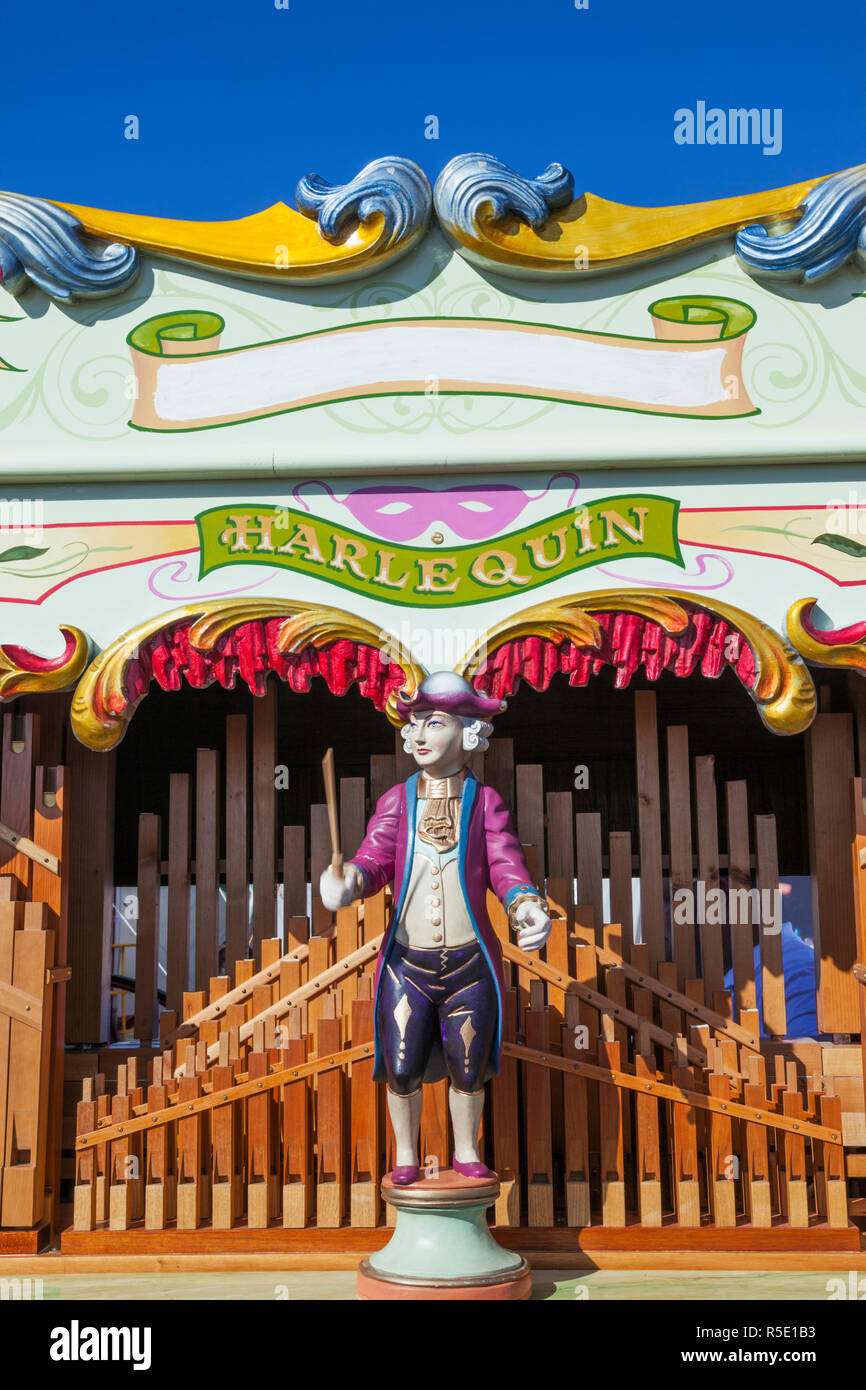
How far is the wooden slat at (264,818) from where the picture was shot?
5.98 metres

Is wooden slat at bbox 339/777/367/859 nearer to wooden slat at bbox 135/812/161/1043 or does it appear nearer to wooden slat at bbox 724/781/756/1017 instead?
wooden slat at bbox 135/812/161/1043

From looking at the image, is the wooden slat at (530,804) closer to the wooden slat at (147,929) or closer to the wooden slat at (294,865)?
the wooden slat at (294,865)

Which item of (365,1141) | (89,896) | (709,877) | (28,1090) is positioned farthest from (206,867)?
(709,877)

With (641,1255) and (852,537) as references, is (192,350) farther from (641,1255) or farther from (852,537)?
(641,1255)

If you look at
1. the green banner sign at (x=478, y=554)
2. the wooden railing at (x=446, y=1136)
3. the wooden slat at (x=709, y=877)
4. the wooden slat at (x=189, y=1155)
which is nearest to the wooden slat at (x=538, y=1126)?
the wooden railing at (x=446, y=1136)

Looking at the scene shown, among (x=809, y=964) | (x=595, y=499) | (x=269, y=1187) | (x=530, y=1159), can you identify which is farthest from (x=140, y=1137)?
(x=809, y=964)

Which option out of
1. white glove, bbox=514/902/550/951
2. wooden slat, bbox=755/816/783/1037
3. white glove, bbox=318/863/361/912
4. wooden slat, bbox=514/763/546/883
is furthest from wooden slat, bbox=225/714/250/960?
wooden slat, bbox=755/816/783/1037

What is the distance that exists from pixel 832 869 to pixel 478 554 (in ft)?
7.15

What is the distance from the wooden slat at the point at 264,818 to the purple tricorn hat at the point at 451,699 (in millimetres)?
1490

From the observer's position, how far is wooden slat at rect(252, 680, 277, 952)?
5.98 m

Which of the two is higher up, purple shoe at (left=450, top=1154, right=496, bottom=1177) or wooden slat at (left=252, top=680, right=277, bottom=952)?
wooden slat at (left=252, top=680, right=277, bottom=952)

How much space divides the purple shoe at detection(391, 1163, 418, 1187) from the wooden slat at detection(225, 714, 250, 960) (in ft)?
5.53

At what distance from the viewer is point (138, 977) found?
5.91 m

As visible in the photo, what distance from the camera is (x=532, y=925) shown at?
4.27 metres
